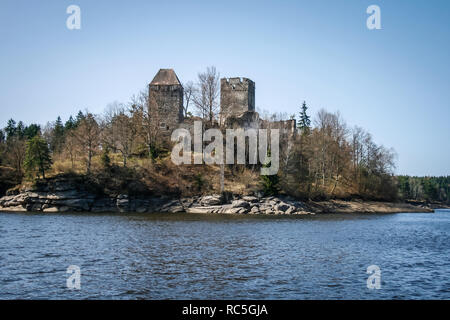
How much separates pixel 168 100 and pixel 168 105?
803mm

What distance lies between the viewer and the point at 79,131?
55812 mm

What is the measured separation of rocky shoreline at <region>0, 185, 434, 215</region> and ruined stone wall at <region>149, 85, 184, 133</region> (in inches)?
672

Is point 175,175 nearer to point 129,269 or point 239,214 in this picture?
point 239,214

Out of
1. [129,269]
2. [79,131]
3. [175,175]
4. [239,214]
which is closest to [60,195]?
[79,131]

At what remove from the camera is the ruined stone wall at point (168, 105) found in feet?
214

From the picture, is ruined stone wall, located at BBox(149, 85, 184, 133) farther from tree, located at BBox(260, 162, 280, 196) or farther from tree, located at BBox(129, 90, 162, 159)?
tree, located at BBox(260, 162, 280, 196)

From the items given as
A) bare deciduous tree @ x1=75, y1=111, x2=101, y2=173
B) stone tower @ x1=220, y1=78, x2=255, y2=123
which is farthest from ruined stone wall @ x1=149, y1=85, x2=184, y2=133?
bare deciduous tree @ x1=75, y1=111, x2=101, y2=173

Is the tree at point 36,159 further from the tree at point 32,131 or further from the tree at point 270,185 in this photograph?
the tree at point 32,131

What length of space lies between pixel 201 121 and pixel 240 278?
47.0m

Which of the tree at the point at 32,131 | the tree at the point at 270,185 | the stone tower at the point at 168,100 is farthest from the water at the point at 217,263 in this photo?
the tree at the point at 32,131

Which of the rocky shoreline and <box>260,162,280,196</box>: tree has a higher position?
<box>260,162,280,196</box>: tree

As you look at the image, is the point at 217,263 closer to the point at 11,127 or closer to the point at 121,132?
the point at 121,132

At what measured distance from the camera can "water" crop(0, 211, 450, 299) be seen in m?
13.9

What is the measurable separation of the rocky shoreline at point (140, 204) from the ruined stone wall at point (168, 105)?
1706cm
